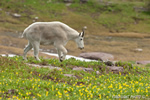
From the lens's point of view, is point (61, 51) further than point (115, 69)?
Yes

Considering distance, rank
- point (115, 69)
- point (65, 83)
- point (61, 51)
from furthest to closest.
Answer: point (61, 51) < point (115, 69) < point (65, 83)

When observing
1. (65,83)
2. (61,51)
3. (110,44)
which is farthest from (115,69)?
(110,44)

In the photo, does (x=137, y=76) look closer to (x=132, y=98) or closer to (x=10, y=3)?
(x=132, y=98)

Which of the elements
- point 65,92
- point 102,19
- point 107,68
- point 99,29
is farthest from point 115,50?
point 65,92

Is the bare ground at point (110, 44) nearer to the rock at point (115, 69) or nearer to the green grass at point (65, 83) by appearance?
the rock at point (115, 69)

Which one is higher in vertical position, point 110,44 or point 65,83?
point 65,83

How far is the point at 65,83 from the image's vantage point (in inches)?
445

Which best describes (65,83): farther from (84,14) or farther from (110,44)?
(84,14)

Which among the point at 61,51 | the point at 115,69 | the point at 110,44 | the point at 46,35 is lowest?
the point at 110,44

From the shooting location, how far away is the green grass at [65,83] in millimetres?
9602

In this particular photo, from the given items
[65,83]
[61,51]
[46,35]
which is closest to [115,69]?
[61,51]

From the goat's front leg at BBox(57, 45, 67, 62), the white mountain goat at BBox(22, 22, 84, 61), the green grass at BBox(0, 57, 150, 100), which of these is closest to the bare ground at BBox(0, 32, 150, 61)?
the white mountain goat at BBox(22, 22, 84, 61)

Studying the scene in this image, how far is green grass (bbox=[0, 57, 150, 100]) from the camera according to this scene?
31.5 ft

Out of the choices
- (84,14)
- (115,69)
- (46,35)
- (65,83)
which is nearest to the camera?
(65,83)
